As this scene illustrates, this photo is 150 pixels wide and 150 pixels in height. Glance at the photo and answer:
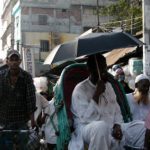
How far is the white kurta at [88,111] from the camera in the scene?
18.6 feet

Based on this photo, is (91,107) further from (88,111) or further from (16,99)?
(16,99)

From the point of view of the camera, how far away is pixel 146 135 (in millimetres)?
5453

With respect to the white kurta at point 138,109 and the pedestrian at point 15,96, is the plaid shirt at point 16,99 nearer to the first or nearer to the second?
the pedestrian at point 15,96

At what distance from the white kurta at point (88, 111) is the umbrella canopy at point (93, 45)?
396mm

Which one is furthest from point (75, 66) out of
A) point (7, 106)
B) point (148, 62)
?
point (148, 62)

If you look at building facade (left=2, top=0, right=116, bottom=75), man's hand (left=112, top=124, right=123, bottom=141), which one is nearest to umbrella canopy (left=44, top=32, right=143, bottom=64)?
Result: man's hand (left=112, top=124, right=123, bottom=141)

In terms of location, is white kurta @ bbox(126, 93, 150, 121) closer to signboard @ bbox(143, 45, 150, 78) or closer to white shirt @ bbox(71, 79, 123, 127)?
white shirt @ bbox(71, 79, 123, 127)

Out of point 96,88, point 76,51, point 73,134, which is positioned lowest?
point 73,134

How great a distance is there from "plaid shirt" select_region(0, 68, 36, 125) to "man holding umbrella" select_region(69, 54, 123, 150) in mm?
637

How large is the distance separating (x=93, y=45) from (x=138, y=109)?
1.12 meters

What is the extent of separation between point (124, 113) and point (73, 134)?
819mm

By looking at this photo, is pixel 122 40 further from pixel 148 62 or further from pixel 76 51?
pixel 148 62

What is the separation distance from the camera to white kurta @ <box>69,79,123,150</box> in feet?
18.6

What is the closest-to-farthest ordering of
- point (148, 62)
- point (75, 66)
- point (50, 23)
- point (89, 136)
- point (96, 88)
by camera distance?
1. point (89, 136)
2. point (96, 88)
3. point (75, 66)
4. point (148, 62)
5. point (50, 23)
